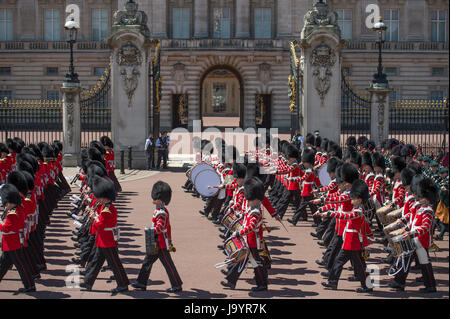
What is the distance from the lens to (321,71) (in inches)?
756

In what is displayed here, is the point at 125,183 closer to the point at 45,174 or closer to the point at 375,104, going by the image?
the point at 45,174

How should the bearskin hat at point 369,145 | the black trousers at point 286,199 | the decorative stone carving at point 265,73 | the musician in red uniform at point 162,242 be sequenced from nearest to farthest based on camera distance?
1. the musician in red uniform at point 162,242
2. the black trousers at point 286,199
3. the bearskin hat at point 369,145
4. the decorative stone carving at point 265,73

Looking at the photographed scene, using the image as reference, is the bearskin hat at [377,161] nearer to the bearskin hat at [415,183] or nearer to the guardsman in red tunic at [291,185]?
the guardsman in red tunic at [291,185]

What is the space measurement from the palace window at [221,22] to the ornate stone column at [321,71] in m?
23.9

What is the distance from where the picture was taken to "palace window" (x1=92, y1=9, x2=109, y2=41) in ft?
144

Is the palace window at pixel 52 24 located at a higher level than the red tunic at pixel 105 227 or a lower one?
higher

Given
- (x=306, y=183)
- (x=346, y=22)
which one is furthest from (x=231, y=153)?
(x=346, y=22)

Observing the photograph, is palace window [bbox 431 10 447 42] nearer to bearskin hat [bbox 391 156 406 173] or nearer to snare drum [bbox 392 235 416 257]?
bearskin hat [bbox 391 156 406 173]

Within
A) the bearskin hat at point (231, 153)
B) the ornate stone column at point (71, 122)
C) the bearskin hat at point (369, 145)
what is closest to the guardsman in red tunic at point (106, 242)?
the bearskin hat at point (231, 153)

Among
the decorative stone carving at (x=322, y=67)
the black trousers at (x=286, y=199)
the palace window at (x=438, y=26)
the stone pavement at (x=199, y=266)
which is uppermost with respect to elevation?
the palace window at (x=438, y=26)

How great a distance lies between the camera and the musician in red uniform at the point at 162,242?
7969 mm

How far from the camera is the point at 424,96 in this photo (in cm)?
4359


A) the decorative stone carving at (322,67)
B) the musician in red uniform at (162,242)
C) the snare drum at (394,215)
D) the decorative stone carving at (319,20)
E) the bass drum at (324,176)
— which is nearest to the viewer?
the musician in red uniform at (162,242)

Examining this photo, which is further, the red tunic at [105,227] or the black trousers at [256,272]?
the black trousers at [256,272]
